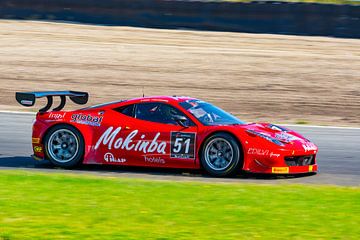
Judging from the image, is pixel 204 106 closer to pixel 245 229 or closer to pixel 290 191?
pixel 290 191

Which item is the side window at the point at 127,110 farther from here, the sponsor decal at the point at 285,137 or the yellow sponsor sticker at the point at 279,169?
the yellow sponsor sticker at the point at 279,169

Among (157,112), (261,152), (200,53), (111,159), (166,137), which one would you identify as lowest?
(111,159)

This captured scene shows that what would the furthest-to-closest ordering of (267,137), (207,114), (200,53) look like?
(200,53), (207,114), (267,137)

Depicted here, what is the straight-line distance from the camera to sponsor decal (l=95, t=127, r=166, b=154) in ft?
38.3

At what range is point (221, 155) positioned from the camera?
11406 mm

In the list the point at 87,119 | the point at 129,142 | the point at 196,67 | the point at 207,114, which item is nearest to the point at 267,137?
the point at 207,114

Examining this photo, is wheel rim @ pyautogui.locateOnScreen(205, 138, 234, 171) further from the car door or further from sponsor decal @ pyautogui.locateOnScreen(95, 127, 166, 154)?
sponsor decal @ pyautogui.locateOnScreen(95, 127, 166, 154)

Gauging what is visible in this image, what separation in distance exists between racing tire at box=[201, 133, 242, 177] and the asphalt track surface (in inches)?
5.3

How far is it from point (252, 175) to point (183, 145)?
0.98 meters

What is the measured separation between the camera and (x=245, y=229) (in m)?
7.16

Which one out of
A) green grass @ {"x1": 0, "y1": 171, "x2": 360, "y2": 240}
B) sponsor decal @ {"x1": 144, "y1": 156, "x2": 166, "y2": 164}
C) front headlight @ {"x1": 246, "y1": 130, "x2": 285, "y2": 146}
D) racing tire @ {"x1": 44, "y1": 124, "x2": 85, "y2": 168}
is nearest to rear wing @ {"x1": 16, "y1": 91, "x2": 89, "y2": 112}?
racing tire @ {"x1": 44, "y1": 124, "x2": 85, "y2": 168}

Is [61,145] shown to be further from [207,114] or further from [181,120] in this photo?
[207,114]

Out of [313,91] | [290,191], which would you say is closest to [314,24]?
[313,91]

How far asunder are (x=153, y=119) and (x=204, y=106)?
0.74 m
